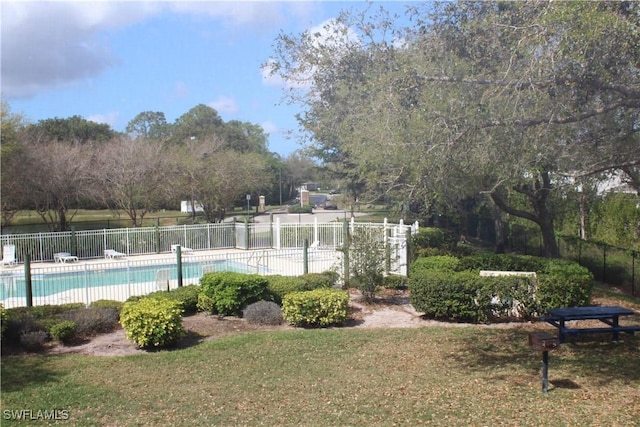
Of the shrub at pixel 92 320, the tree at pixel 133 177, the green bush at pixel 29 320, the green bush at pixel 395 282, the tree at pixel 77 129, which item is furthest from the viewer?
the tree at pixel 77 129

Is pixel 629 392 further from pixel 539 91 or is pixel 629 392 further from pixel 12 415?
pixel 12 415

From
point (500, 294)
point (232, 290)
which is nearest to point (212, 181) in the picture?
point (232, 290)

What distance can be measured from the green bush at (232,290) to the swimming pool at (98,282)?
6.34ft

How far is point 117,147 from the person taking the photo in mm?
32719

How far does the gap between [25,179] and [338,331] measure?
2093 cm

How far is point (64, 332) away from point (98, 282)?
3.57 m

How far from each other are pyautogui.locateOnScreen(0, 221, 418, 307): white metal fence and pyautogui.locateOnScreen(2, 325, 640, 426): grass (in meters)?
4.52

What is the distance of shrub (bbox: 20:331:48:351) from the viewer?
9688 millimetres

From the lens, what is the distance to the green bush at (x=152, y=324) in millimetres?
9602

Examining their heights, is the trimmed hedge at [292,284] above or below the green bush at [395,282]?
above

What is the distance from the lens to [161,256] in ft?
77.9

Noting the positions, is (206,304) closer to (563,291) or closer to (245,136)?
(563,291)

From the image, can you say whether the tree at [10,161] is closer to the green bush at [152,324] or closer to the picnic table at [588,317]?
the green bush at [152,324]

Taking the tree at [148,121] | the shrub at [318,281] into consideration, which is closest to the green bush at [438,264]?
the shrub at [318,281]
